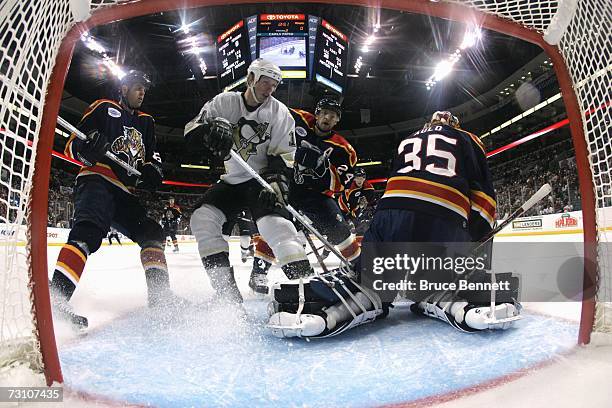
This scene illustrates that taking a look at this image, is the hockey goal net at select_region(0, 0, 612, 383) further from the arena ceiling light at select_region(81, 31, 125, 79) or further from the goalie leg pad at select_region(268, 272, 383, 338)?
the arena ceiling light at select_region(81, 31, 125, 79)

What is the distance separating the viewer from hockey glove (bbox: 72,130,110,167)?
1559mm

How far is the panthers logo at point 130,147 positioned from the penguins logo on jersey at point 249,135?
0.47m

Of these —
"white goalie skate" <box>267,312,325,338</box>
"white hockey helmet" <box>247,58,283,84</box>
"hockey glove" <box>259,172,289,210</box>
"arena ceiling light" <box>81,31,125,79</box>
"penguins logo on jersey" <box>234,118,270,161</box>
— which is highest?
"arena ceiling light" <box>81,31,125,79</box>

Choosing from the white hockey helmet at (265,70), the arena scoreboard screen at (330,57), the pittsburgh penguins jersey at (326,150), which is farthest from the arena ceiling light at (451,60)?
the white hockey helmet at (265,70)

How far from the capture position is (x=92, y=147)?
5.13ft

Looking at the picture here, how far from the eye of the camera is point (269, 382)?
2.80ft

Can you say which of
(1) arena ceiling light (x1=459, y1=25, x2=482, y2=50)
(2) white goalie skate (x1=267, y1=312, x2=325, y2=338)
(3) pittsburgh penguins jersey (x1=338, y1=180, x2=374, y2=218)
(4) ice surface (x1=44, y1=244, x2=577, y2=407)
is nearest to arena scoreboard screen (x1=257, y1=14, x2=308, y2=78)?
(3) pittsburgh penguins jersey (x1=338, y1=180, x2=374, y2=218)

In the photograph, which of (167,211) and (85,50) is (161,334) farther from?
(85,50)

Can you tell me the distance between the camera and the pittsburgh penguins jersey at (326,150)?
2613 millimetres

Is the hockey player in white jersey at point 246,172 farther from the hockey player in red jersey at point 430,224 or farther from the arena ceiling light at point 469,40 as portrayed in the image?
the arena ceiling light at point 469,40

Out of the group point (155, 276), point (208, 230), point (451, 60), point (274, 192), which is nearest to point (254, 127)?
point (274, 192)

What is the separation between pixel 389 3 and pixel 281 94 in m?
8.60

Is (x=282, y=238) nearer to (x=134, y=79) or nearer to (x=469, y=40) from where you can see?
(x=134, y=79)

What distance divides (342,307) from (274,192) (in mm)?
A: 564
